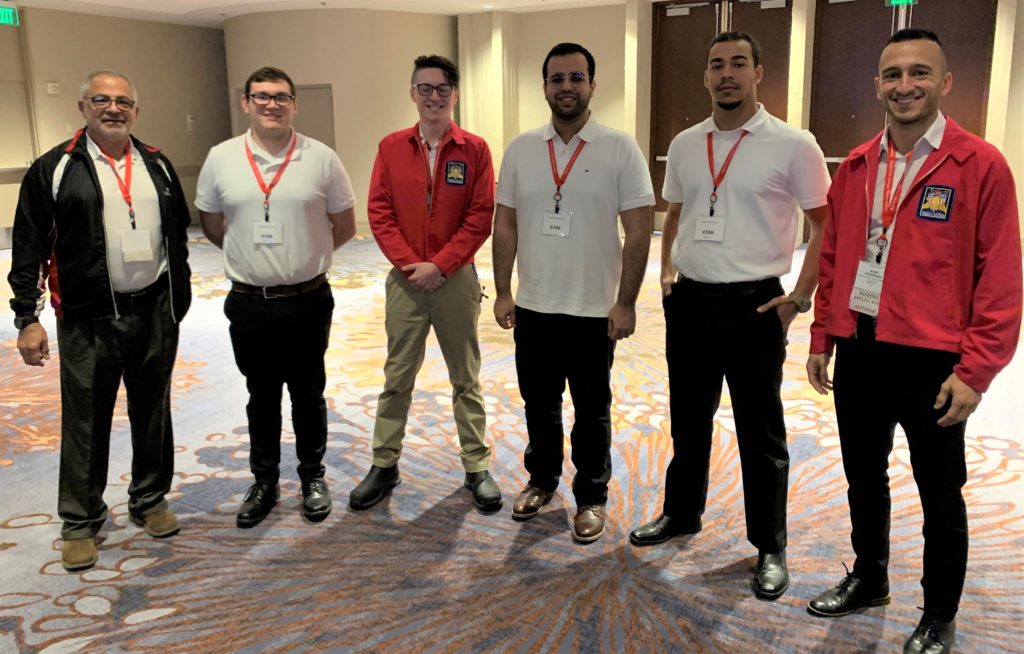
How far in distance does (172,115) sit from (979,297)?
13500 millimetres

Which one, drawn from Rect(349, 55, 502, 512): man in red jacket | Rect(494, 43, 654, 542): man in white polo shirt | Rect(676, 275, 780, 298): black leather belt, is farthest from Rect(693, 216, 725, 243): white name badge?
Rect(349, 55, 502, 512): man in red jacket

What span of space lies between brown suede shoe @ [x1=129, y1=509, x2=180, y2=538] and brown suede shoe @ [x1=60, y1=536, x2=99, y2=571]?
0.21 m

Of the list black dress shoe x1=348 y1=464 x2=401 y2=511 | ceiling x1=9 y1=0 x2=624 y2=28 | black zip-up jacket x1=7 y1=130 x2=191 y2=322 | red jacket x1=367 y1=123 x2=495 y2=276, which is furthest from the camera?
ceiling x1=9 y1=0 x2=624 y2=28

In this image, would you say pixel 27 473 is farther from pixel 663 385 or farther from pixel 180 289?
pixel 663 385

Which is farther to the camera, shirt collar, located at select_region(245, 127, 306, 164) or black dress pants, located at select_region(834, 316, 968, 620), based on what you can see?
Result: shirt collar, located at select_region(245, 127, 306, 164)

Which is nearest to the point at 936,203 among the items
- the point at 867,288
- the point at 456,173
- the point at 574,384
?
the point at 867,288

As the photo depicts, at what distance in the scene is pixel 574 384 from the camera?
310cm

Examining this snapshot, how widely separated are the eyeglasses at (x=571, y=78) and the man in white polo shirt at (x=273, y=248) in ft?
2.83

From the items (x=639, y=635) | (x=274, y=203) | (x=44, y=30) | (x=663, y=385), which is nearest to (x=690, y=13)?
(x=663, y=385)

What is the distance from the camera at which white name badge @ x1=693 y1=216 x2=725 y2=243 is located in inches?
105

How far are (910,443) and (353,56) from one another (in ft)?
37.1

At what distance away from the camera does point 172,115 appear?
13.4 metres

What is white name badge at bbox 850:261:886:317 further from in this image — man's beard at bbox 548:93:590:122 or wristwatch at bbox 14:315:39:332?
wristwatch at bbox 14:315:39:332

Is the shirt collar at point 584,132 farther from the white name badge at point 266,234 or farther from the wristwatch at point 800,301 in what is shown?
the white name badge at point 266,234
